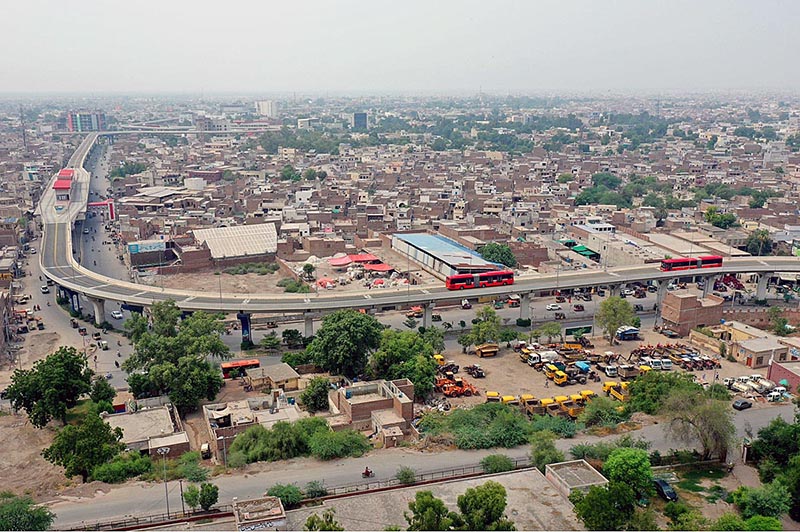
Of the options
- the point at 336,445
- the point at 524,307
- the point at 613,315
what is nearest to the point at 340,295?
the point at 524,307

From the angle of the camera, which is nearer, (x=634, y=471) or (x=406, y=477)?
(x=634, y=471)

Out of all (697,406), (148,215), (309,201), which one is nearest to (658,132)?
(309,201)

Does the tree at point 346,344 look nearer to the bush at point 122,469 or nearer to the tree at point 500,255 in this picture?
the bush at point 122,469

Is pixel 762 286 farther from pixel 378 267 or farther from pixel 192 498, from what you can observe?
pixel 192 498

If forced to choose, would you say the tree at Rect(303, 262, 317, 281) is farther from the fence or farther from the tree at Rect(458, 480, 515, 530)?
the tree at Rect(458, 480, 515, 530)

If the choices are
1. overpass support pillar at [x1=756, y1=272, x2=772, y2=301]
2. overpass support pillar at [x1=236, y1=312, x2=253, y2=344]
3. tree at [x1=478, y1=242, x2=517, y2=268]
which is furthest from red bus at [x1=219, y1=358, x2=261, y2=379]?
overpass support pillar at [x1=756, y1=272, x2=772, y2=301]

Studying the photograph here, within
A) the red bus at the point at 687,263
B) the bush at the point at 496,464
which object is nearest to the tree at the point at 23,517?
the bush at the point at 496,464

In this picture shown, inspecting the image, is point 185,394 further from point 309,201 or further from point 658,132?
point 658,132
